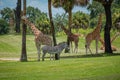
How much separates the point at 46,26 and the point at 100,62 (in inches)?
2553

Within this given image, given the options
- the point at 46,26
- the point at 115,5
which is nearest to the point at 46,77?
the point at 46,26

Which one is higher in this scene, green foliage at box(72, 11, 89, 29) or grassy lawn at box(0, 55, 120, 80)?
green foliage at box(72, 11, 89, 29)

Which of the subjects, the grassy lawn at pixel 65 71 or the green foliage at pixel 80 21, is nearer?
the grassy lawn at pixel 65 71

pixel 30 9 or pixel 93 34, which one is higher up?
pixel 30 9

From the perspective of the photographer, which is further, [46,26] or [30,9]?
[30,9]

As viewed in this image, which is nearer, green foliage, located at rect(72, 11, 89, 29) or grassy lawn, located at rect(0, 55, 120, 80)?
grassy lawn, located at rect(0, 55, 120, 80)

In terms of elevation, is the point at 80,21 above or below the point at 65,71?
above

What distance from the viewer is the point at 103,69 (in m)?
18.1

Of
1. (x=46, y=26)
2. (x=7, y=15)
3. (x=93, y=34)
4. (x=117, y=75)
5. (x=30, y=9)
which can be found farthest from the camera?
(x=30, y=9)

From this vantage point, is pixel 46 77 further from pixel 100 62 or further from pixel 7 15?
pixel 7 15

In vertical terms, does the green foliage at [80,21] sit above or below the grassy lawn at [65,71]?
above

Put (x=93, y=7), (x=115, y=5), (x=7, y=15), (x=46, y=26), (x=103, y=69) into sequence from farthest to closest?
(x=7, y=15) → (x=93, y=7) → (x=115, y=5) → (x=46, y=26) → (x=103, y=69)

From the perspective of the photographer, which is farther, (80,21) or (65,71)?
(80,21)

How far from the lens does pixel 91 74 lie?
56.2 feet
